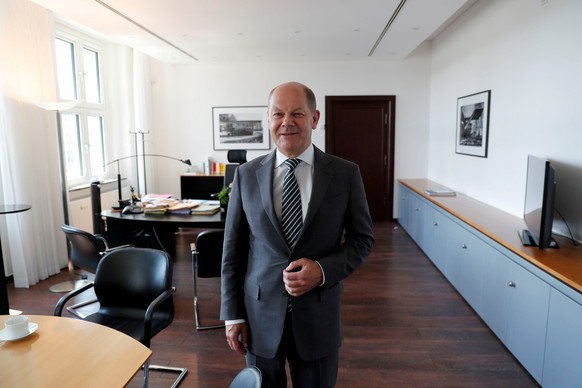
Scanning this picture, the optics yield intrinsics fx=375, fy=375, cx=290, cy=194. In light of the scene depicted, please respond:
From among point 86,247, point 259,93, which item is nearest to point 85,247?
point 86,247

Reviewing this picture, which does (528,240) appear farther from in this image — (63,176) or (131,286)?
(63,176)

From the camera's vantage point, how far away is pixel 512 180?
373 cm

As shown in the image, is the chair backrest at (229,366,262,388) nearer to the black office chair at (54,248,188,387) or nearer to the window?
the black office chair at (54,248,188,387)

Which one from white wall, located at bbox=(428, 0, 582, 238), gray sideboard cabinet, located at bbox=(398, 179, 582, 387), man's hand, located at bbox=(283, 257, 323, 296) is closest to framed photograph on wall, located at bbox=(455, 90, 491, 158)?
white wall, located at bbox=(428, 0, 582, 238)

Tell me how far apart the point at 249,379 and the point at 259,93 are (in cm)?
631

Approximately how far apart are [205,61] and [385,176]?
12.6ft

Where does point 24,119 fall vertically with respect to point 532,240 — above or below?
above

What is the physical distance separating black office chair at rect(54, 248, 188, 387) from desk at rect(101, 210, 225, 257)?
47.1 inches

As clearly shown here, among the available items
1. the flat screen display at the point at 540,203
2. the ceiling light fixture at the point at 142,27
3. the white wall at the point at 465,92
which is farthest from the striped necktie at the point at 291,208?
the ceiling light fixture at the point at 142,27

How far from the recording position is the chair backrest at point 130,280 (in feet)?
7.44

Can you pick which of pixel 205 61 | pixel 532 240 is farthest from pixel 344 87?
pixel 532 240

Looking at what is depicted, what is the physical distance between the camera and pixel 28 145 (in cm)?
410

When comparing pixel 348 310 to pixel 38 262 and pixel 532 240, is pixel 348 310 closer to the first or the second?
pixel 532 240

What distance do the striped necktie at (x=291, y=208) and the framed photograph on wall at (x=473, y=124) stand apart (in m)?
3.64
